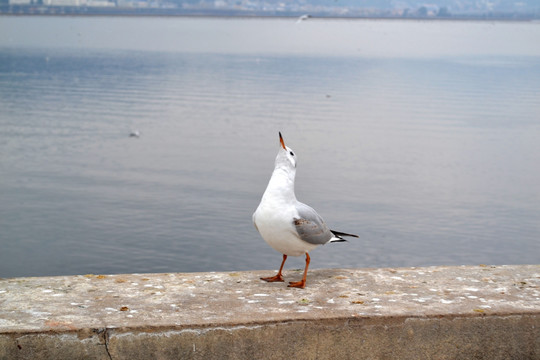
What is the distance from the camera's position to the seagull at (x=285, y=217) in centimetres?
584

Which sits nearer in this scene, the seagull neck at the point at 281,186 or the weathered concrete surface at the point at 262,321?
the weathered concrete surface at the point at 262,321

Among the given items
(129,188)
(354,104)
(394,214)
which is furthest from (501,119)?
(129,188)

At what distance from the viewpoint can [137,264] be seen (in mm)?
12914

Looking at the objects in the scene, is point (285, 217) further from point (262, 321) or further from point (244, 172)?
point (244, 172)

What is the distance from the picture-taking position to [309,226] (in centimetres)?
591

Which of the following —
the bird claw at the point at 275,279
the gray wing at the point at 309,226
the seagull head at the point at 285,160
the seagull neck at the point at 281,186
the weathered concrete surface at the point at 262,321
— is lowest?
the weathered concrete surface at the point at 262,321

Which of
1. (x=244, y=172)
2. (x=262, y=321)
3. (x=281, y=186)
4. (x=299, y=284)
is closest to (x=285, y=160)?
(x=281, y=186)

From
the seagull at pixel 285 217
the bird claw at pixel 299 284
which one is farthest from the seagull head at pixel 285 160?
the bird claw at pixel 299 284

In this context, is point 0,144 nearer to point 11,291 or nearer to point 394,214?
point 394,214

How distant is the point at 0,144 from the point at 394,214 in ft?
42.4

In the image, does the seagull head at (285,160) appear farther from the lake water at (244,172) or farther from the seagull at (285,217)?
the lake water at (244,172)

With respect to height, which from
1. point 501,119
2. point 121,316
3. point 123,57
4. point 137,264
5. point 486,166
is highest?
point 123,57

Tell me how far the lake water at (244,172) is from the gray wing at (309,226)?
22.2 feet

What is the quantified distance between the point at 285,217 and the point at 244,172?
13.7m
